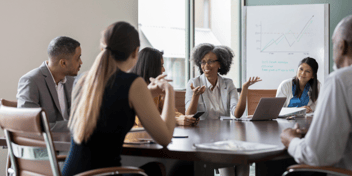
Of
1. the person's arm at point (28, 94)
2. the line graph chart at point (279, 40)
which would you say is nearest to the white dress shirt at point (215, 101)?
the person's arm at point (28, 94)

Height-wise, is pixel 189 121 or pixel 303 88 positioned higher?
pixel 303 88

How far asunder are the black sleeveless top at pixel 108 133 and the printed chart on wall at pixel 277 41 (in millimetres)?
4392

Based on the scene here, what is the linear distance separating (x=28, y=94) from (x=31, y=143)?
0.81m

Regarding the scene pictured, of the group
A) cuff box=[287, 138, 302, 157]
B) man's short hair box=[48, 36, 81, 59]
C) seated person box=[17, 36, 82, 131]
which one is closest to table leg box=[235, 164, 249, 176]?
cuff box=[287, 138, 302, 157]

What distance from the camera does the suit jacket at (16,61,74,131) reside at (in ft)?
7.56

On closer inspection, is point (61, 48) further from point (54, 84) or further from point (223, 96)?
point (223, 96)

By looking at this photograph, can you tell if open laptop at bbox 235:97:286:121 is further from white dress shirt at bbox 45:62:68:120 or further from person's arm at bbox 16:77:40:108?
person's arm at bbox 16:77:40:108

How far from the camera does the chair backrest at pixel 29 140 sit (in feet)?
4.62

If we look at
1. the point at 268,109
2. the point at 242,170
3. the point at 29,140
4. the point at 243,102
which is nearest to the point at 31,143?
the point at 29,140

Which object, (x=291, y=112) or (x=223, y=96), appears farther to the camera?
Answer: (x=223, y=96)

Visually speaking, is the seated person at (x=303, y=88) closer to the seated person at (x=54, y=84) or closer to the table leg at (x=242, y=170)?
the table leg at (x=242, y=170)

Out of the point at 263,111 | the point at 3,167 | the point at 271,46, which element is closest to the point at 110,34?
the point at 263,111

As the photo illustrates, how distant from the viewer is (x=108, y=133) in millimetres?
1446

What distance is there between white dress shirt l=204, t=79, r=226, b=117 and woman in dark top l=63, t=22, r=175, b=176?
190 cm
